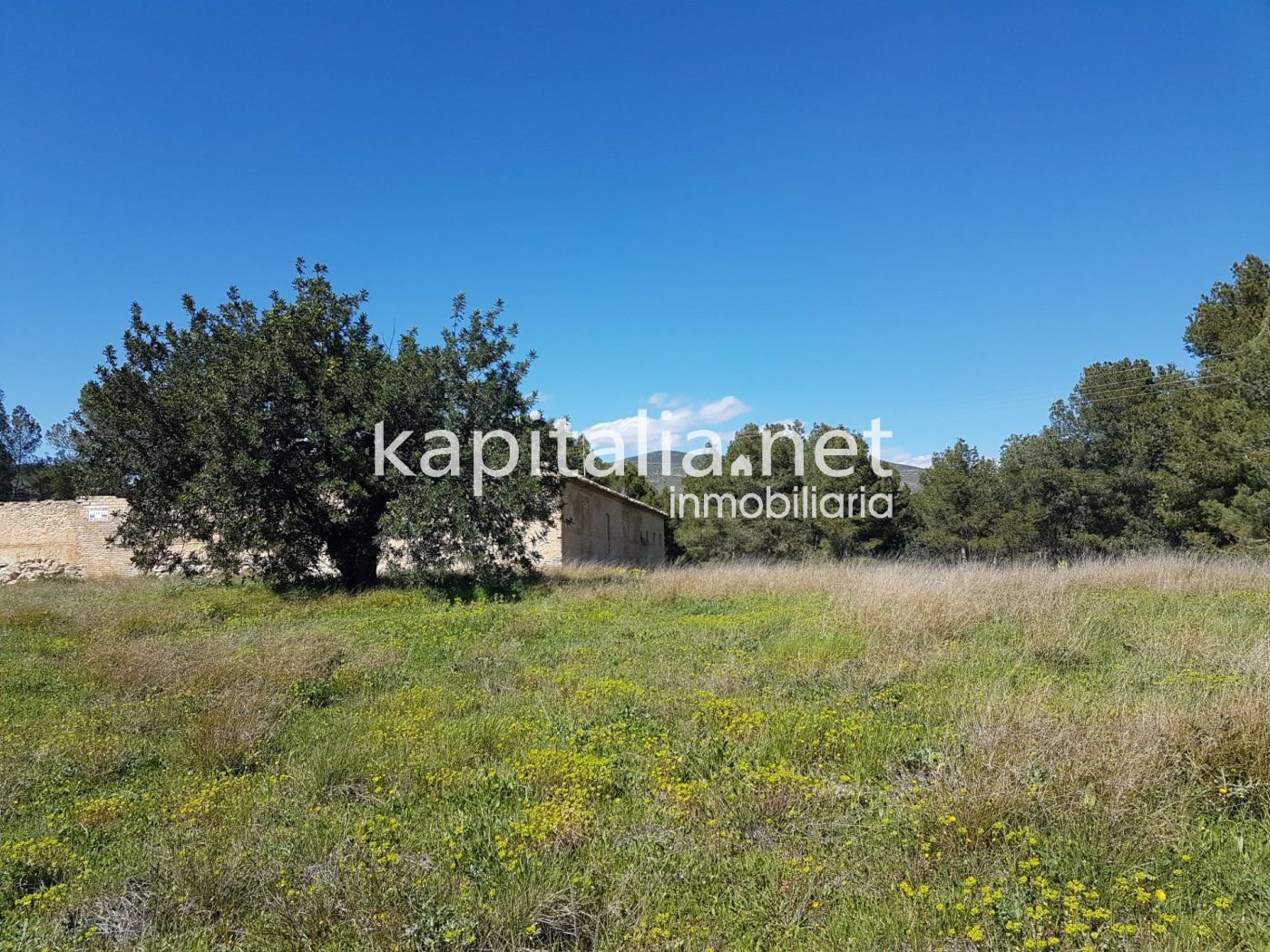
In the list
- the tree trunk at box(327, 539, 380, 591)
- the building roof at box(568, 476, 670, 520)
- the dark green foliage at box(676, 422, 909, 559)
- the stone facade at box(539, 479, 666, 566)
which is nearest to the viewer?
the tree trunk at box(327, 539, 380, 591)

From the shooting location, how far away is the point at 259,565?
14.3m

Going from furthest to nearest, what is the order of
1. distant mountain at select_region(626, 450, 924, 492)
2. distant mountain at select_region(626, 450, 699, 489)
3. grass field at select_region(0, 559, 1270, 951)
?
distant mountain at select_region(626, 450, 699, 489)
distant mountain at select_region(626, 450, 924, 492)
grass field at select_region(0, 559, 1270, 951)

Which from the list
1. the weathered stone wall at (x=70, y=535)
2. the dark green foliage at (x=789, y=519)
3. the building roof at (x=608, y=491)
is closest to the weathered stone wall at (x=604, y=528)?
the building roof at (x=608, y=491)

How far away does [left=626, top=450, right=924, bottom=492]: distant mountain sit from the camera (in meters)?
37.9

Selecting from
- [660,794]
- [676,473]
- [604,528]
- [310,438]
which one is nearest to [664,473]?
[676,473]

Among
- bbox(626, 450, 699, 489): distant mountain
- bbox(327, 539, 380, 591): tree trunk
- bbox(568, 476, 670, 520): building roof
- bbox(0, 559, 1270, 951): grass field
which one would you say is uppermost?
bbox(626, 450, 699, 489): distant mountain

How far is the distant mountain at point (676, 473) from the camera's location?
3791 centimetres

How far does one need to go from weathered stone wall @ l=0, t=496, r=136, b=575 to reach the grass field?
18.6 metres

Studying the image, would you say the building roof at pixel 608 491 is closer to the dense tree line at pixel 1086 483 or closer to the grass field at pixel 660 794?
the dense tree line at pixel 1086 483

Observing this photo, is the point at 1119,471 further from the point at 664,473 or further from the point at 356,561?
the point at 664,473

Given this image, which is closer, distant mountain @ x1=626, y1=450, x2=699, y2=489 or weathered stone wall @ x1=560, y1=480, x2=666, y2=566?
weathered stone wall @ x1=560, y1=480, x2=666, y2=566

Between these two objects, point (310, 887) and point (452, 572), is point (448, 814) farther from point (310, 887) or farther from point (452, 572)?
point (452, 572)

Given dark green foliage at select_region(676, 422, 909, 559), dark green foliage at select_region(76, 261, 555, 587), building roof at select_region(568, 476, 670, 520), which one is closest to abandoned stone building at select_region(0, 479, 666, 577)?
building roof at select_region(568, 476, 670, 520)

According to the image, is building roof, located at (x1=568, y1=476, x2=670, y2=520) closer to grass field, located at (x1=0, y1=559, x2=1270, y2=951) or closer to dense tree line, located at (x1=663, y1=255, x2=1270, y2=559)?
dense tree line, located at (x1=663, y1=255, x2=1270, y2=559)
